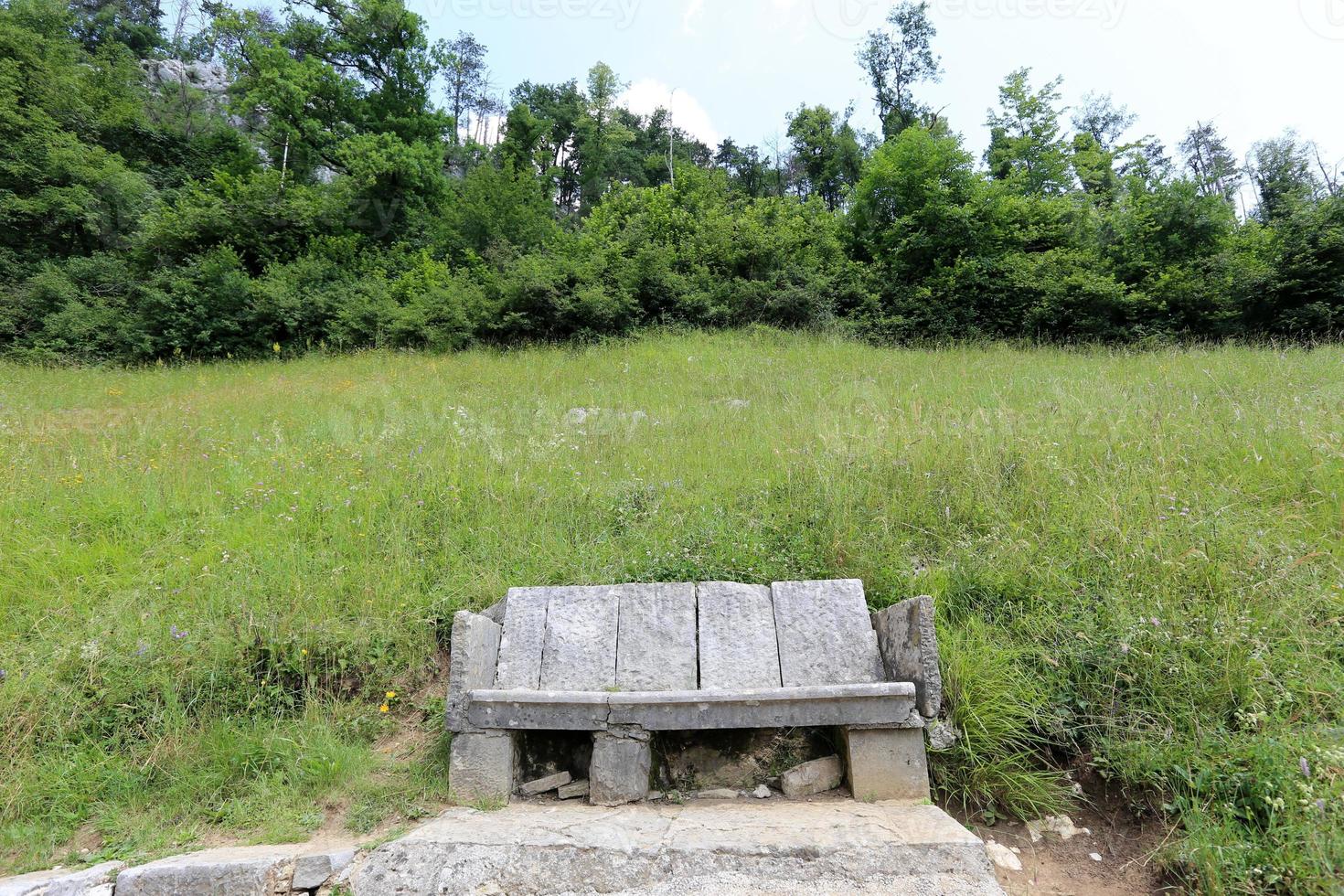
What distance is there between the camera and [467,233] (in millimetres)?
17891

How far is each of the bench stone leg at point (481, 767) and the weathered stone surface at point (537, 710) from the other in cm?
9

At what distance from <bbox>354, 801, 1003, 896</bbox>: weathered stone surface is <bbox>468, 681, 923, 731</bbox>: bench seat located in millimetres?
391

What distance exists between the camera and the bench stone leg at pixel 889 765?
275 centimetres

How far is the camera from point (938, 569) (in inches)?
144

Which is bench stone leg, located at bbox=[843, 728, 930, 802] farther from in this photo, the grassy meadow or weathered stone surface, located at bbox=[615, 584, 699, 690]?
weathered stone surface, located at bbox=[615, 584, 699, 690]

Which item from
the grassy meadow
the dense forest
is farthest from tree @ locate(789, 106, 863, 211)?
the grassy meadow

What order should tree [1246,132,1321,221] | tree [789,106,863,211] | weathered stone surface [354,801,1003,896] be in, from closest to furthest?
weathered stone surface [354,801,1003,896] < tree [1246,132,1321,221] < tree [789,106,863,211]

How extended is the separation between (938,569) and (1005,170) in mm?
18617

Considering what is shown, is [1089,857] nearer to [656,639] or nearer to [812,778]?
[812,778]

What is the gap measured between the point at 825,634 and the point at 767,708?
1.97 feet

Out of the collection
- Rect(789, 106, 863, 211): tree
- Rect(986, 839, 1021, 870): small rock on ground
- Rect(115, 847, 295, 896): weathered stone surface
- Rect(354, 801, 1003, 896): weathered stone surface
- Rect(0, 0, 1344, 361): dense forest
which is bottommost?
Rect(986, 839, 1021, 870): small rock on ground

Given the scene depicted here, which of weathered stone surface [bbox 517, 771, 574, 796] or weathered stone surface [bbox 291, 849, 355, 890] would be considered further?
weathered stone surface [bbox 517, 771, 574, 796]

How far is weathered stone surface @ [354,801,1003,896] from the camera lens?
215 centimetres

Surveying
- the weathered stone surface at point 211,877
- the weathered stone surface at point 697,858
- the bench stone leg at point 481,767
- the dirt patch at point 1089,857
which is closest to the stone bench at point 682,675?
the bench stone leg at point 481,767
